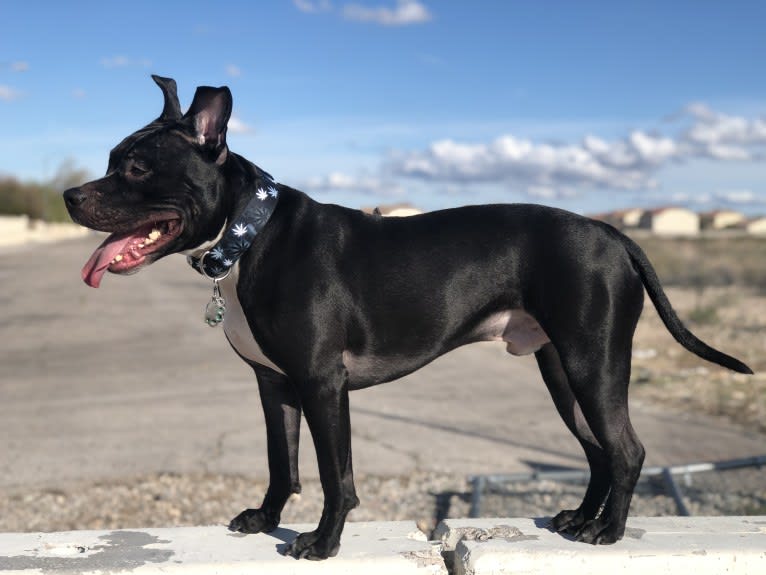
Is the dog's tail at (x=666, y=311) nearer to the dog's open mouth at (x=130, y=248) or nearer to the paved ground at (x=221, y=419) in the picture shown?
the dog's open mouth at (x=130, y=248)

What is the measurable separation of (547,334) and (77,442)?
6.00 m

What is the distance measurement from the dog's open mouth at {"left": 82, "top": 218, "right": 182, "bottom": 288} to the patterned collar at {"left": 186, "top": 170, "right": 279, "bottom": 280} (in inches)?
6.5

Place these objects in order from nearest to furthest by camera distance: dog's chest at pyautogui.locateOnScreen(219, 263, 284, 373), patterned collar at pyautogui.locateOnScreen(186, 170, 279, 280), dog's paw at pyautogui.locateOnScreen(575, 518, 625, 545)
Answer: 1. patterned collar at pyautogui.locateOnScreen(186, 170, 279, 280)
2. dog's chest at pyautogui.locateOnScreen(219, 263, 284, 373)
3. dog's paw at pyautogui.locateOnScreen(575, 518, 625, 545)

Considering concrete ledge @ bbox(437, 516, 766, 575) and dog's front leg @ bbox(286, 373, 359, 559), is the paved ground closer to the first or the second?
concrete ledge @ bbox(437, 516, 766, 575)

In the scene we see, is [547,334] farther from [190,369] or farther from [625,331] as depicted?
[190,369]

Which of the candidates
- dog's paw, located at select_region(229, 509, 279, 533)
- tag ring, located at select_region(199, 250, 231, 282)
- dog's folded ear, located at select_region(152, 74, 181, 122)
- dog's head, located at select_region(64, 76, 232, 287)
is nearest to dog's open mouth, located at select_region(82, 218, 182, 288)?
dog's head, located at select_region(64, 76, 232, 287)

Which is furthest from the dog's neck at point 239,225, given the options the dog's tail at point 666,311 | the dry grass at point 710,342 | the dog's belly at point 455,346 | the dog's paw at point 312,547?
the dry grass at point 710,342

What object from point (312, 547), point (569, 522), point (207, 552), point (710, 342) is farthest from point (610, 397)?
point (710, 342)

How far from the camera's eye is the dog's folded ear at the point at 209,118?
3037 mm

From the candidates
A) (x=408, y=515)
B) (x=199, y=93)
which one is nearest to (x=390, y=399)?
(x=408, y=515)

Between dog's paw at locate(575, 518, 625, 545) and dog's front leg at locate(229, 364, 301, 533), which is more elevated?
Result: dog's front leg at locate(229, 364, 301, 533)

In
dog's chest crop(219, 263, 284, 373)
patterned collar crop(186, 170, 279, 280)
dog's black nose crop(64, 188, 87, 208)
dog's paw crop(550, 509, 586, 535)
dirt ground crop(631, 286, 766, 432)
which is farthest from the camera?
dirt ground crop(631, 286, 766, 432)

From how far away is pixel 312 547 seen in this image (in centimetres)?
333

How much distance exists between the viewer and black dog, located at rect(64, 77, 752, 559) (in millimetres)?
3023
